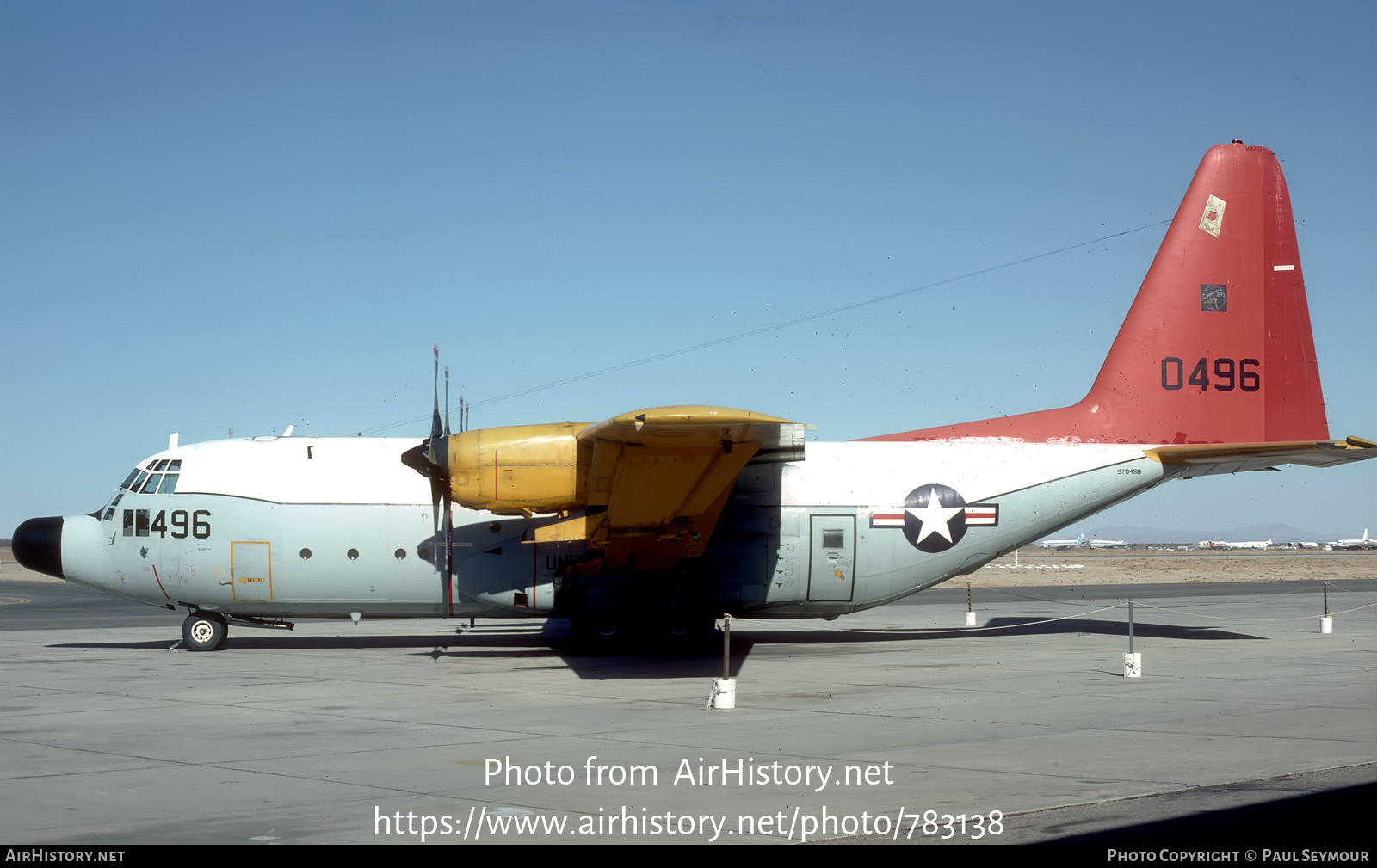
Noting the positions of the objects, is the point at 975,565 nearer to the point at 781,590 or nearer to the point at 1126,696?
the point at 781,590

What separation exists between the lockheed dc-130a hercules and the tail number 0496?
30 millimetres

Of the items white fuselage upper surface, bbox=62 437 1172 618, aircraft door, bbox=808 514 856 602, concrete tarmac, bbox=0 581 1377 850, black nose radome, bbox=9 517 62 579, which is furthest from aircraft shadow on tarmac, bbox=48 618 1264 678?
black nose radome, bbox=9 517 62 579

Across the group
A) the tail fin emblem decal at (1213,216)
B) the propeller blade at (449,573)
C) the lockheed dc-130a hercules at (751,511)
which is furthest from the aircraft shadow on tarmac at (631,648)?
the tail fin emblem decal at (1213,216)

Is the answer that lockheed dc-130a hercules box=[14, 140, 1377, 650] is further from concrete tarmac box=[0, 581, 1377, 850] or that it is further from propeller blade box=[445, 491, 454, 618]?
concrete tarmac box=[0, 581, 1377, 850]

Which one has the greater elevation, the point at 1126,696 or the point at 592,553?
the point at 592,553

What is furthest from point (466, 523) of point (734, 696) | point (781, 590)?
point (734, 696)

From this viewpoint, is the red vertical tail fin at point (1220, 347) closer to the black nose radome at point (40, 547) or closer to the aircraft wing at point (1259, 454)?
the aircraft wing at point (1259, 454)

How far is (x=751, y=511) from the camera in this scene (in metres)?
18.2

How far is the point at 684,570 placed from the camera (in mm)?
17797

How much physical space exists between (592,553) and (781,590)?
3.17 meters

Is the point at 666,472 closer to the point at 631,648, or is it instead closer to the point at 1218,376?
the point at 631,648

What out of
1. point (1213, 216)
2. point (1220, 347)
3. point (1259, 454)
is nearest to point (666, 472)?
point (1259, 454)

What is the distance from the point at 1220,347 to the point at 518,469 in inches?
494

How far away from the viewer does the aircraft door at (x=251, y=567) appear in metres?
18.1
